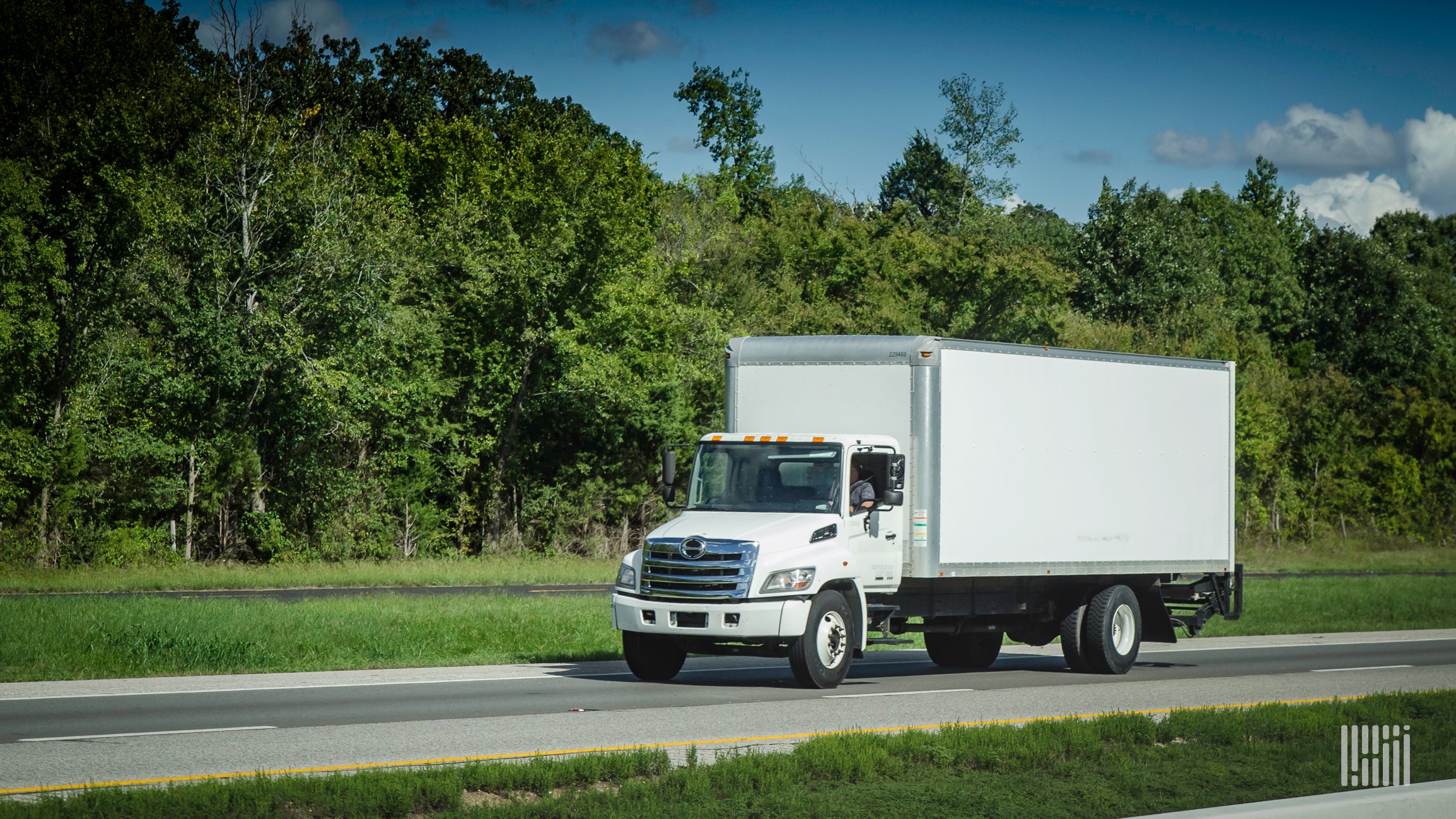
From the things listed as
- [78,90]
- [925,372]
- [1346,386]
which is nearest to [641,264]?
[78,90]

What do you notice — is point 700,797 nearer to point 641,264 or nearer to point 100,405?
point 100,405

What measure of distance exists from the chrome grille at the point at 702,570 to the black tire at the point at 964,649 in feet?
16.4

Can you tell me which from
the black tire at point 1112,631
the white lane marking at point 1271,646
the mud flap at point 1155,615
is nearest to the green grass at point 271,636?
the black tire at point 1112,631

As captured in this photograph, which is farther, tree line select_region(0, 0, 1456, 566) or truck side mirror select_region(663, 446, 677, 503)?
tree line select_region(0, 0, 1456, 566)

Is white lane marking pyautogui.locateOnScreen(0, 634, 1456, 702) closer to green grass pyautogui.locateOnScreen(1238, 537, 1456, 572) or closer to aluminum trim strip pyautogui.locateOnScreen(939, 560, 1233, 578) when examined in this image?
aluminum trim strip pyautogui.locateOnScreen(939, 560, 1233, 578)

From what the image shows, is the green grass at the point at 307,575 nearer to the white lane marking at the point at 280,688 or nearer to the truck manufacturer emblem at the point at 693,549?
the white lane marking at the point at 280,688

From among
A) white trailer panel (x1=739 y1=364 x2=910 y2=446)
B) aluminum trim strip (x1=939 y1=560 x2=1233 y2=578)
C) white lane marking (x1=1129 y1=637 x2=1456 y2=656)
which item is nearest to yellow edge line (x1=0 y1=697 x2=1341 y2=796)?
aluminum trim strip (x1=939 y1=560 x2=1233 y2=578)

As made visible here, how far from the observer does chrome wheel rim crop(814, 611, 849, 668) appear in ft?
51.2

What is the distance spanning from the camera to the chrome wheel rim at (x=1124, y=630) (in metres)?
18.5

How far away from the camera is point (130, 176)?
118 ft

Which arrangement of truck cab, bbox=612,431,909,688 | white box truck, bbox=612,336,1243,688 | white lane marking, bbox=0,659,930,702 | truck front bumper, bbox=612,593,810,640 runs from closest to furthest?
white lane marking, bbox=0,659,930,702 → truck front bumper, bbox=612,593,810,640 → truck cab, bbox=612,431,909,688 → white box truck, bbox=612,336,1243,688

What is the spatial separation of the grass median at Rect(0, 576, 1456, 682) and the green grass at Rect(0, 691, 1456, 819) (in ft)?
31.2

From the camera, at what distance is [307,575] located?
34781 millimetres

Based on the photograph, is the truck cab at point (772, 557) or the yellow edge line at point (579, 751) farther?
the truck cab at point (772, 557)
